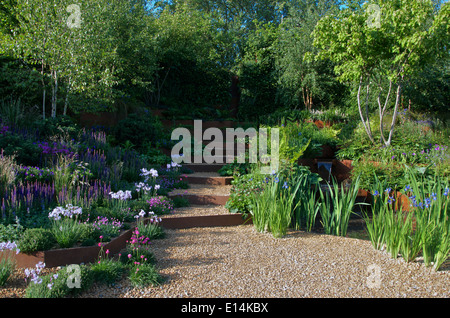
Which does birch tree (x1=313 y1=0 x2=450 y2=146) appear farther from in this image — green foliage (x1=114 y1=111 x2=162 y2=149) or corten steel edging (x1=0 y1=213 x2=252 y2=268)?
corten steel edging (x1=0 y1=213 x2=252 y2=268)

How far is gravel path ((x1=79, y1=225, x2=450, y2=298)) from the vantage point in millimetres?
2770

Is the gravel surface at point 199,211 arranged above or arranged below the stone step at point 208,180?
below

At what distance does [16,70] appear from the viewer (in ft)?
24.0

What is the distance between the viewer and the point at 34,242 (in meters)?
3.04

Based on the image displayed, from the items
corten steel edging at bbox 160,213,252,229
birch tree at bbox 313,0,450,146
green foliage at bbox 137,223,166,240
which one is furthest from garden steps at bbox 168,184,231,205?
birch tree at bbox 313,0,450,146

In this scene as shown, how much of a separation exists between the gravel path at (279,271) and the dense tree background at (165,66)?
13.0ft

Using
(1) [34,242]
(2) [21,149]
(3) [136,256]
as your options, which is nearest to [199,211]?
(3) [136,256]

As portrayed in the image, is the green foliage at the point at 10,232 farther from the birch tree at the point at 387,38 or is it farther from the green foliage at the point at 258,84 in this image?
the green foliage at the point at 258,84

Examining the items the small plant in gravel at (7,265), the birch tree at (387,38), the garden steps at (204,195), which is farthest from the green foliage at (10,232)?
the birch tree at (387,38)

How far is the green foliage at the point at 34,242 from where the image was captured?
9.94 feet

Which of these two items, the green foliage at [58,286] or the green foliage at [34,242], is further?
the green foliage at [34,242]

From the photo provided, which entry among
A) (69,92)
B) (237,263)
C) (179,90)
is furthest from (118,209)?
(179,90)
